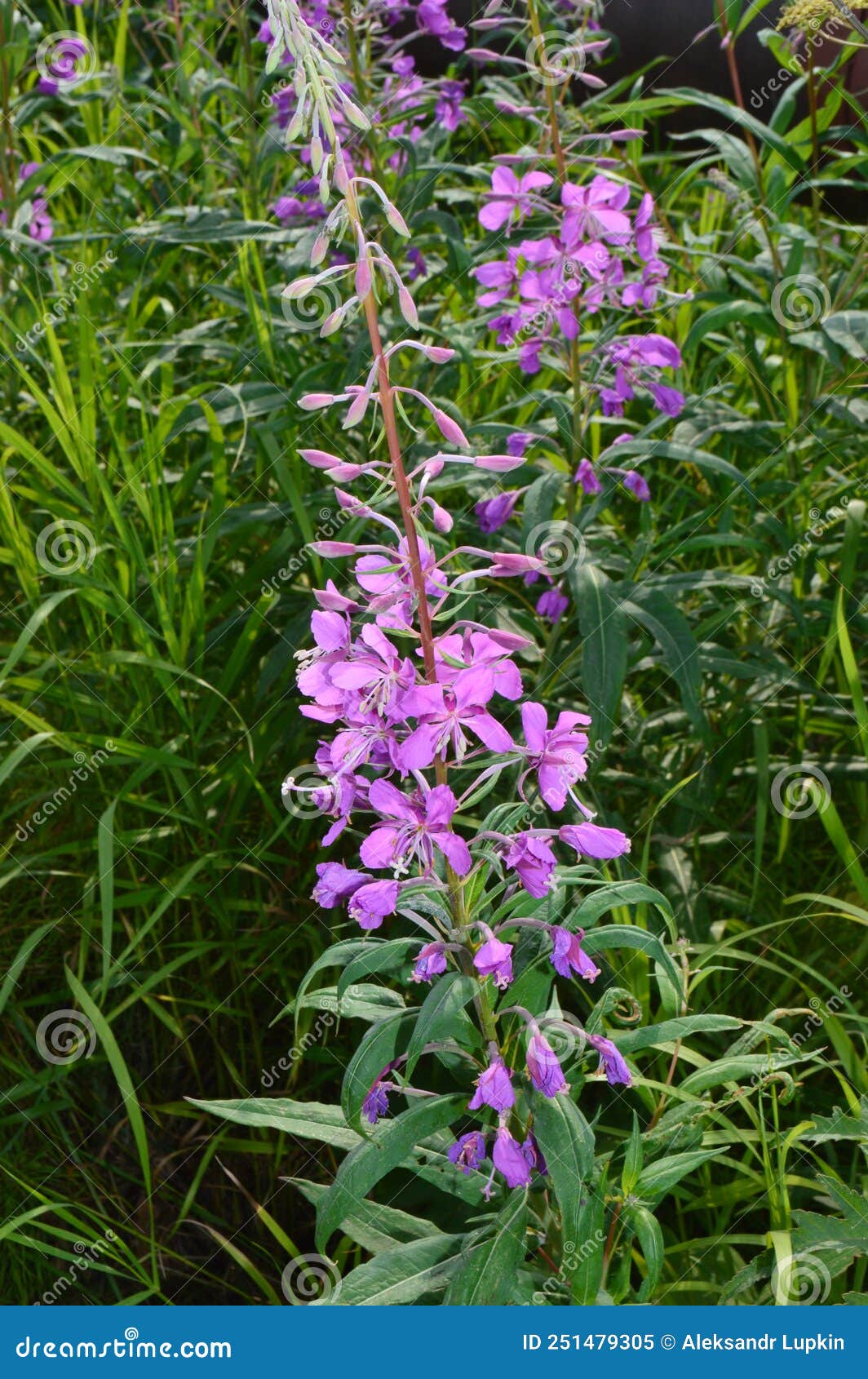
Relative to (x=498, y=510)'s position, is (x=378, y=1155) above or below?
below

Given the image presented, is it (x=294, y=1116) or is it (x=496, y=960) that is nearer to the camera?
(x=496, y=960)

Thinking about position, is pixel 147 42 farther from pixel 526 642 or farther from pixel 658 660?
pixel 526 642

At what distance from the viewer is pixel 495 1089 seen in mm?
1602

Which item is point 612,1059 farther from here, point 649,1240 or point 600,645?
point 600,645

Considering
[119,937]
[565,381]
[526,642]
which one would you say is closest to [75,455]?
[119,937]
